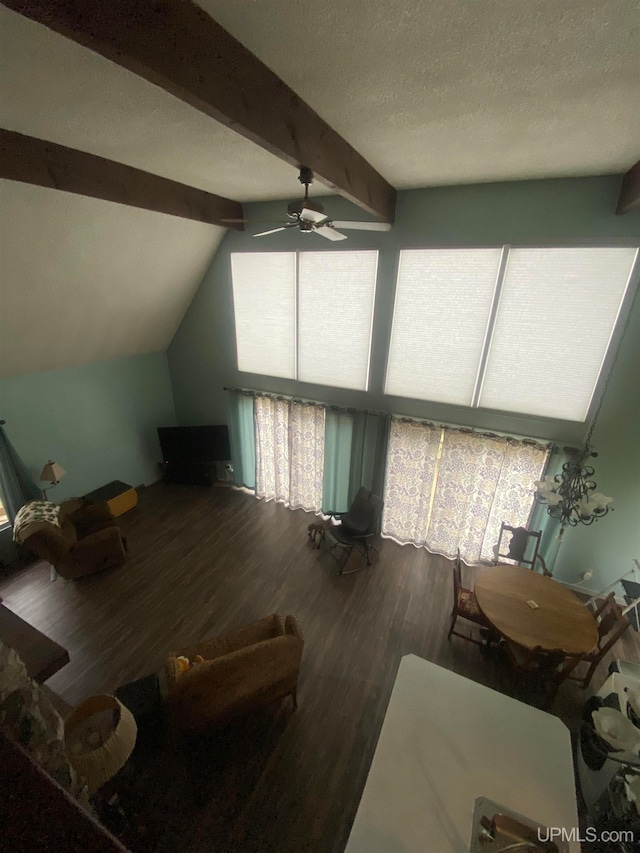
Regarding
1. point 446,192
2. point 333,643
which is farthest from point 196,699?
point 446,192

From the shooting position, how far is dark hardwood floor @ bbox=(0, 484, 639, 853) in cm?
227

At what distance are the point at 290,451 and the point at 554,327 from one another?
3.43 metres

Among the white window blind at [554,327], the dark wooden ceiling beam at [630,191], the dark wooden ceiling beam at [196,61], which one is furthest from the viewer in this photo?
the white window blind at [554,327]

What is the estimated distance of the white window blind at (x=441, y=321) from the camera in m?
3.50

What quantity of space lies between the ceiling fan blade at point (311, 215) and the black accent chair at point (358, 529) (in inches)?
122

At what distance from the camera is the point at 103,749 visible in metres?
1.23

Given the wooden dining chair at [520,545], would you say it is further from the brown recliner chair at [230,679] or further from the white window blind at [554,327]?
the brown recliner chair at [230,679]

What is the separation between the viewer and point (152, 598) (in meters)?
3.76

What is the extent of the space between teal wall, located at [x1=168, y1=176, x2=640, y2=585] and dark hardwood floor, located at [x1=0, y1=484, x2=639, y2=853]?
4.39 feet

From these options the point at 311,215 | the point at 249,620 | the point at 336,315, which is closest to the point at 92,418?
the point at 249,620

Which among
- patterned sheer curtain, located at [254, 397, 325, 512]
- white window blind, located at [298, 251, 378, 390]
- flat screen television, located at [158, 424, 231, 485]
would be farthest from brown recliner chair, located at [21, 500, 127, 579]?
white window blind, located at [298, 251, 378, 390]

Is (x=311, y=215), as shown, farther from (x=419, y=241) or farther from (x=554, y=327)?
(x=554, y=327)

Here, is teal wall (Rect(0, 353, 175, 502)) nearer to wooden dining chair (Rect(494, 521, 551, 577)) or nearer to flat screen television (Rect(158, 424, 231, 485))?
flat screen television (Rect(158, 424, 231, 485))

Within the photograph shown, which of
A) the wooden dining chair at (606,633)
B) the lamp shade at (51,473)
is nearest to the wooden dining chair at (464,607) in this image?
the wooden dining chair at (606,633)
